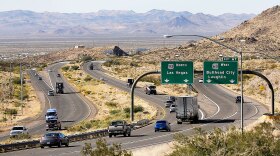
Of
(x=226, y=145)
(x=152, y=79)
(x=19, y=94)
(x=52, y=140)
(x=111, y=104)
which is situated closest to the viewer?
(x=226, y=145)

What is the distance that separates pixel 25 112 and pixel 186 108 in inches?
1575

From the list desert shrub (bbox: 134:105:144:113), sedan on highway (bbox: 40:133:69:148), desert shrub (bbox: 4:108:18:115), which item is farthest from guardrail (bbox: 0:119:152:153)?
desert shrub (bbox: 4:108:18:115)

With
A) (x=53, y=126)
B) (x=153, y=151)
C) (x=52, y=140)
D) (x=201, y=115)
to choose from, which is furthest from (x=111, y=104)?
(x=153, y=151)

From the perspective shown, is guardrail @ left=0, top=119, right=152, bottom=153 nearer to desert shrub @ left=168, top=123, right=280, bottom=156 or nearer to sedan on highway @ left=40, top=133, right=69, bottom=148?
sedan on highway @ left=40, top=133, right=69, bottom=148

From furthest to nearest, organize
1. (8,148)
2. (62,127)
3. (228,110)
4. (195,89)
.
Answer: (195,89) < (228,110) < (62,127) < (8,148)

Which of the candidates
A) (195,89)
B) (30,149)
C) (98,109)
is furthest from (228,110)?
(30,149)

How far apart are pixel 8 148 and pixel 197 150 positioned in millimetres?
22030

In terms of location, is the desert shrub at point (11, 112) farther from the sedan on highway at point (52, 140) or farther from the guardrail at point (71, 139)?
the sedan on highway at point (52, 140)

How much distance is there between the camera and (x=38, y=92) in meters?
140

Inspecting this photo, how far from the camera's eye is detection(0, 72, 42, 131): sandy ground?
90.7 meters

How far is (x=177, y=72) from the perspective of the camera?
66625 mm

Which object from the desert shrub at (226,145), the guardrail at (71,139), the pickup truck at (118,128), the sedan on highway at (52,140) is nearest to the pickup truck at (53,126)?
the guardrail at (71,139)

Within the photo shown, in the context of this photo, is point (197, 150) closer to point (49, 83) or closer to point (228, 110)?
point (228, 110)

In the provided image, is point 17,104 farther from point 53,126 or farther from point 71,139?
point 71,139
